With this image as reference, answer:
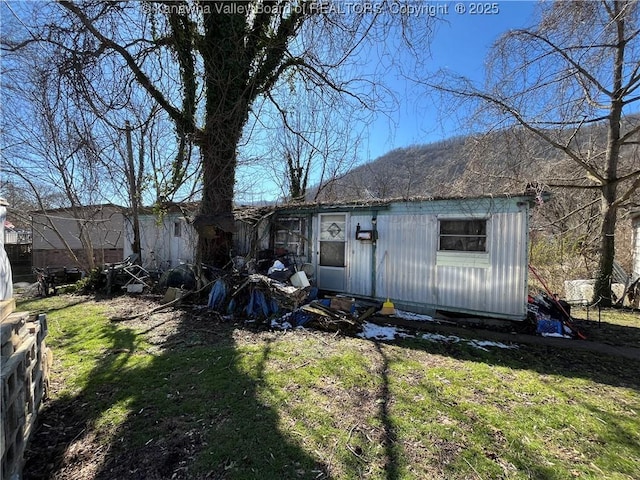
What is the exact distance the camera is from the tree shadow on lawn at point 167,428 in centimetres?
243

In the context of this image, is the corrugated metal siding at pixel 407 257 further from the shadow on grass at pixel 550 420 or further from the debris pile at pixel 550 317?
the shadow on grass at pixel 550 420

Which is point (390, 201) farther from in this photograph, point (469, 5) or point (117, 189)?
point (117, 189)

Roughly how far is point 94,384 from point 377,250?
570 cm

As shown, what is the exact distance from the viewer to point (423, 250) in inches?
274

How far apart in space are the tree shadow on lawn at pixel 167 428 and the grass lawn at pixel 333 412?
13 millimetres

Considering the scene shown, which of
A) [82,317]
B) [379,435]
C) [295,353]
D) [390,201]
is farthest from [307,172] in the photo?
[379,435]

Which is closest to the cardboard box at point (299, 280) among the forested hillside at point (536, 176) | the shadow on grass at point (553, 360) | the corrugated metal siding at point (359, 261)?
the corrugated metal siding at point (359, 261)

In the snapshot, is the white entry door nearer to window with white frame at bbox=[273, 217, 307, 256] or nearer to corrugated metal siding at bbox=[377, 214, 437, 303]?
window with white frame at bbox=[273, 217, 307, 256]

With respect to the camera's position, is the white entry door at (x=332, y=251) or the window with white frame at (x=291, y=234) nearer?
the white entry door at (x=332, y=251)

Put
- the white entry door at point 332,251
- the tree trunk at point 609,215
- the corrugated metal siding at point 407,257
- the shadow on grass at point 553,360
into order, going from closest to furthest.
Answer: the shadow on grass at point 553,360 → the corrugated metal siding at point 407,257 → the white entry door at point 332,251 → the tree trunk at point 609,215

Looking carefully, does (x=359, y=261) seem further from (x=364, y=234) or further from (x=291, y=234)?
(x=291, y=234)

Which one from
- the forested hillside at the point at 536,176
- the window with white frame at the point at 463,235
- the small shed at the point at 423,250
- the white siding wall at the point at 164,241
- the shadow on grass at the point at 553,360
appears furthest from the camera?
the white siding wall at the point at 164,241

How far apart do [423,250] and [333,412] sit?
15.1 feet

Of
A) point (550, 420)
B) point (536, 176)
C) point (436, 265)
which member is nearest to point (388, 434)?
point (550, 420)
